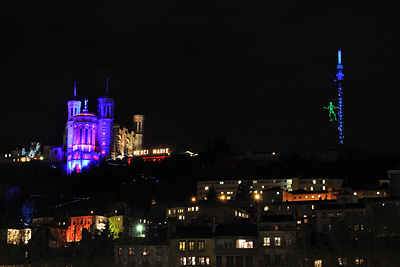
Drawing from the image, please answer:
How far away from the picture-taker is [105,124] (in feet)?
526

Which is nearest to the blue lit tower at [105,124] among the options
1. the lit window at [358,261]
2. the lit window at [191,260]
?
the lit window at [191,260]

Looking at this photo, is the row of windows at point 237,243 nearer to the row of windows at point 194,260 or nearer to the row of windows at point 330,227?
the row of windows at point 194,260

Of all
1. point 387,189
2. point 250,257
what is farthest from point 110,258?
point 387,189

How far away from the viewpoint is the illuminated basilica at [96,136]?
15275 cm

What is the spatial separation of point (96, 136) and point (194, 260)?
91176 millimetres

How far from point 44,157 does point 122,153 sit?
1858 centimetres

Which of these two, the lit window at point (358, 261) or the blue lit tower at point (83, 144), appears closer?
the lit window at point (358, 261)

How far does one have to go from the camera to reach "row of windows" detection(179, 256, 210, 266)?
70562mm

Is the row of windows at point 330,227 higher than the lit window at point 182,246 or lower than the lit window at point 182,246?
higher

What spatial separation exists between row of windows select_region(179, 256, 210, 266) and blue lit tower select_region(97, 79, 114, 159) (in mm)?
87217

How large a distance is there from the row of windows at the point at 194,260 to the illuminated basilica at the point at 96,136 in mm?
82456

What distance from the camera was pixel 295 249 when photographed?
6738 cm

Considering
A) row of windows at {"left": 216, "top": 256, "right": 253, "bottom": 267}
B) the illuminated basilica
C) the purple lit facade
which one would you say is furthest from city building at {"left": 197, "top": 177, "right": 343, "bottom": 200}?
row of windows at {"left": 216, "top": 256, "right": 253, "bottom": 267}

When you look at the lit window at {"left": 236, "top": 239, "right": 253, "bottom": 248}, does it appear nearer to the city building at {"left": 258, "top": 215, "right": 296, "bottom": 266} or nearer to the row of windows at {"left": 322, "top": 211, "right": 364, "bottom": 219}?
the city building at {"left": 258, "top": 215, "right": 296, "bottom": 266}
